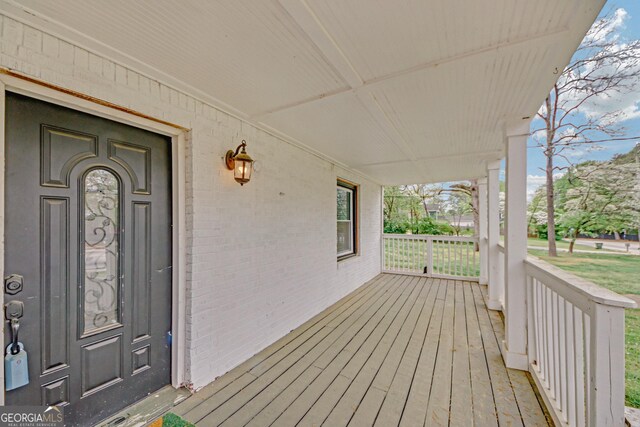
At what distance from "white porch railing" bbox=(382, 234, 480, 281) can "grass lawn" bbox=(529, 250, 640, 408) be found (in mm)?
1754

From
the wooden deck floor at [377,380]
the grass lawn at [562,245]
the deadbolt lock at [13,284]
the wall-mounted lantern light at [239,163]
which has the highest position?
the wall-mounted lantern light at [239,163]

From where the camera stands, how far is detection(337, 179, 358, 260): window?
15.4 feet

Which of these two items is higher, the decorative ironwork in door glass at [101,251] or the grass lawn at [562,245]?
the decorative ironwork in door glass at [101,251]

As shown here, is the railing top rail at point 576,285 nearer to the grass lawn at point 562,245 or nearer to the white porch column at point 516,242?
the white porch column at point 516,242

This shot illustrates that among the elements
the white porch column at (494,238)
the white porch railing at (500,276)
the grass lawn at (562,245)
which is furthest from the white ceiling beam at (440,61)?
the grass lawn at (562,245)

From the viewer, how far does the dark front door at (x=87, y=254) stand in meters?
1.31

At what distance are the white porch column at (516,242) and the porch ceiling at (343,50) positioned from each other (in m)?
0.29

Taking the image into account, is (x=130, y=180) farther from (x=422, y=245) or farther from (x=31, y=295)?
(x=422, y=245)

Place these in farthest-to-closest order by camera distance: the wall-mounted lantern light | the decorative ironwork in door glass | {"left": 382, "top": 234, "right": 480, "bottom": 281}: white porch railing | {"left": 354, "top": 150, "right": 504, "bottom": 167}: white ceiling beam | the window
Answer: {"left": 382, "top": 234, "right": 480, "bottom": 281}: white porch railing → the window → {"left": 354, "top": 150, "right": 504, "bottom": 167}: white ceiling beam → the wall-mounted lantern light → the decorative ironwork in door glass

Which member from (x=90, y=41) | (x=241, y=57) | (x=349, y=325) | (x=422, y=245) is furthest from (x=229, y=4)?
(x=422, y=245)

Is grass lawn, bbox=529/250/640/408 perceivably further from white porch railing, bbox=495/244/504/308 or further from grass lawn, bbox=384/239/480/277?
grass lawn, bbox=384/239/480/277

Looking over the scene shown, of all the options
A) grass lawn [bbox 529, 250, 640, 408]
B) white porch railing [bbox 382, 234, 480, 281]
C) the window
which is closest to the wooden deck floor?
grass lawn [bbox 529, 250, 640, 408]

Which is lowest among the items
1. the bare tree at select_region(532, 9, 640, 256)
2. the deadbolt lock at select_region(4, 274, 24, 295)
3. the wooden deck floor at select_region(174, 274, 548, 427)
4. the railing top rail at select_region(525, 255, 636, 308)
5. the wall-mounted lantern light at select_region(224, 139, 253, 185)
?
the wooden deck floor at select_region(174, 274, 548, 427)

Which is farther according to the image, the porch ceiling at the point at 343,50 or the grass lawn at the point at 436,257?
the grass lawn at the point at 436,257
